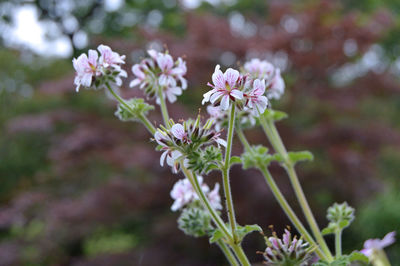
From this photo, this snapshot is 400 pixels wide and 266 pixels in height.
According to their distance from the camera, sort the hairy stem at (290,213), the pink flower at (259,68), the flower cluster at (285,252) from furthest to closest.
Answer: the pink flower at (259,68), the hairy stem at (290,213), the flower cluster at (285,252)

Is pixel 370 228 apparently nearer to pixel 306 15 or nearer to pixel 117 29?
pixel 306 15

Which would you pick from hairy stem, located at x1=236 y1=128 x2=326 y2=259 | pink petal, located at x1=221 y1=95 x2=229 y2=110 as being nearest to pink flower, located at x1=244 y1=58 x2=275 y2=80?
hairy stem, located at x1=236 y1=128 x2=326 y2=259

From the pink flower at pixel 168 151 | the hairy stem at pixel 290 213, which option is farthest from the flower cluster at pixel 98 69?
the hairy stem at pixel 290 213

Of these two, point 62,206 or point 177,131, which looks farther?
point 62,206

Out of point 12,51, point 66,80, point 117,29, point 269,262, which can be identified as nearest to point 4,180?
point 12,51

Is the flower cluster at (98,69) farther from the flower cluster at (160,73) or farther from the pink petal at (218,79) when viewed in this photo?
the pink petal at (218,79)

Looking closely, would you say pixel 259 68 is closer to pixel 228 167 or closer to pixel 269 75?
pixel 269 75
